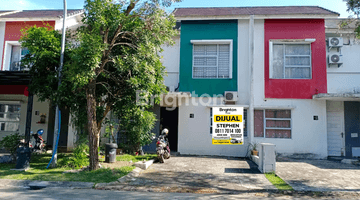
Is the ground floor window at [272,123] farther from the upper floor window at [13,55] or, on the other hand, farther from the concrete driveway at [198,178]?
the upper floor window at [13,55]

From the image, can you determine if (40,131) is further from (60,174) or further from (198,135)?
(198,135)

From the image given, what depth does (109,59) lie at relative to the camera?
8.45 m

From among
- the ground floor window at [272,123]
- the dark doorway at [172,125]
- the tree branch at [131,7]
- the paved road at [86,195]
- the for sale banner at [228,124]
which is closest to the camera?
the paved road at [86,195]

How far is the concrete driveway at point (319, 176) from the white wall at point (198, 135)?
2635 millimetres

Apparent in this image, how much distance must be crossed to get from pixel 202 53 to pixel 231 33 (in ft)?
5.63

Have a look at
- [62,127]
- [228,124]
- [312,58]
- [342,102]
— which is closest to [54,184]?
[228,124]

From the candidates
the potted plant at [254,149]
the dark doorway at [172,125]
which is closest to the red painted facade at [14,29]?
the dark doorway at [172,125]

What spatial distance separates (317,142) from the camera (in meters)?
11.6

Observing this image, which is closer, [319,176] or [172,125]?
[319,176]

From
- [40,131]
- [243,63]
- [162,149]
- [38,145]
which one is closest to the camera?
[162,149]

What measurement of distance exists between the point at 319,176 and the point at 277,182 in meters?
1.80

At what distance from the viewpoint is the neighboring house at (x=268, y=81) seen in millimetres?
11922

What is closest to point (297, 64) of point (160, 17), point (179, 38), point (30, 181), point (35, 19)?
point (179, 38)

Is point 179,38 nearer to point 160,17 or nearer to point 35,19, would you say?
Answer: point 160,17
